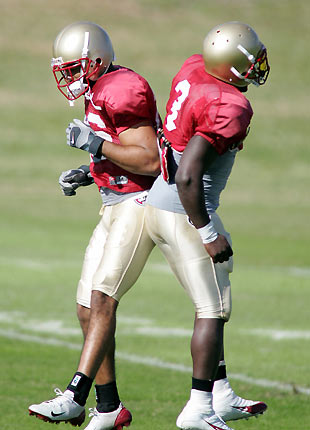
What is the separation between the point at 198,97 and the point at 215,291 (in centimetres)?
99

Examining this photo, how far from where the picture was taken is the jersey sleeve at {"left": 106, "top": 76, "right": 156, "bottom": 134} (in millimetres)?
5262

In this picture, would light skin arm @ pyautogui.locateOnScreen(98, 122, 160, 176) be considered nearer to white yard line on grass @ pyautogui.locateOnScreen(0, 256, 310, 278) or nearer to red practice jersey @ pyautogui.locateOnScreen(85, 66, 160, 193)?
red practice jersey @ pyautogui.locateOnScreen(85, 66, 160, 193)

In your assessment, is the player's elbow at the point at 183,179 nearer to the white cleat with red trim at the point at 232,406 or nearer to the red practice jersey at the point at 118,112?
the red practice jersey at the point at 118,112

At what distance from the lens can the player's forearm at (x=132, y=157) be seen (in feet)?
17.1

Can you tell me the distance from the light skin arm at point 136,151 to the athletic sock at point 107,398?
1217mm

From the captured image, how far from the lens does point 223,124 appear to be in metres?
4.70

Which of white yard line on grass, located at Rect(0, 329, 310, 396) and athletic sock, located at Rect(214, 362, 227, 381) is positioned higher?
athletic sock, located at Rect(214, 362, 227, 381)

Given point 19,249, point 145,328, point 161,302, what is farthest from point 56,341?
point 19,249

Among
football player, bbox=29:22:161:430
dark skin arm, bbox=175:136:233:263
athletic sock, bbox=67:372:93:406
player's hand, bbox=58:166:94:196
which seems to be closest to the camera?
dark skin arm, bbox=175:136:233:263

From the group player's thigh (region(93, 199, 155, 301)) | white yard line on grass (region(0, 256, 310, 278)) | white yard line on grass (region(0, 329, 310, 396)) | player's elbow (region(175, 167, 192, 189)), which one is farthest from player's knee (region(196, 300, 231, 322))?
white yard line on grass (region(0, 256, 310, 278))

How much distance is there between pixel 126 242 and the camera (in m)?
5.34

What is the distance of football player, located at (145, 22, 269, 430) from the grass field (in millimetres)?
1113

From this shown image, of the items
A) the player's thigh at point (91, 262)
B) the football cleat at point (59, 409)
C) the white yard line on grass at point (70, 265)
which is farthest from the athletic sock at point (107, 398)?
the white yard line on grass at point (70, 265)

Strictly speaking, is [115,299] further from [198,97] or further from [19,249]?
[19,249]
